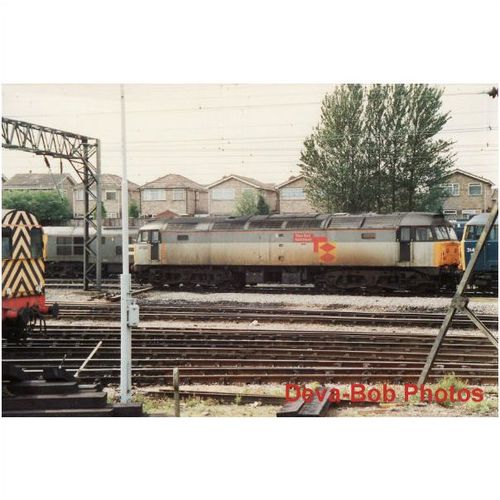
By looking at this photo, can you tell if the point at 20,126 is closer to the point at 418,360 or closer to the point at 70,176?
the point at 70,176

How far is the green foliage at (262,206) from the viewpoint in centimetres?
1475

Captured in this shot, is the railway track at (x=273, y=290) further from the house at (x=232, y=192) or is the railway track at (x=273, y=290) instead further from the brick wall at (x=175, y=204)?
the brick wall at (x=175, y=204)

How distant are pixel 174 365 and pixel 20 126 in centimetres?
481

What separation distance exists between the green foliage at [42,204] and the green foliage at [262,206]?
4.51 metres

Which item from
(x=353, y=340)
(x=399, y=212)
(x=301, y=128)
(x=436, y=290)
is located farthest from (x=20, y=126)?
(x=436, y=290)

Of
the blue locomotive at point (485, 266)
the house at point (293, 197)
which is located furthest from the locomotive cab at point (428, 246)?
the house at point (293, 197)

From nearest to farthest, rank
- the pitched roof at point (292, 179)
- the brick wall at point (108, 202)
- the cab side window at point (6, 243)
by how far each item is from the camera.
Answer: the cab side window at point (6, 243)
the pitched roof at point (292, 179)
the brick wall at point (108, 202)

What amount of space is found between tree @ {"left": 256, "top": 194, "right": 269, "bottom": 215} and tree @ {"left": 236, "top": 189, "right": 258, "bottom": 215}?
0.10 metres

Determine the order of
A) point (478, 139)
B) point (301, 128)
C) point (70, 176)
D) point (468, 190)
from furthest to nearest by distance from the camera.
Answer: point (70, 176) → point (468, 190) → point (301, 128) → point (478, 139)

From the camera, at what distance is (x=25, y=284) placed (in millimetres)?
9867

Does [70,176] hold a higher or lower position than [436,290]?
higher

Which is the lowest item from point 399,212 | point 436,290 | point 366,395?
point 366,395

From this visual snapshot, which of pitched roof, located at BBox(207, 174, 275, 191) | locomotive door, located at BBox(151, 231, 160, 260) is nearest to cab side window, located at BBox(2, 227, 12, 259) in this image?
pitched roof, located at BBox(207, 174, 275, 191)

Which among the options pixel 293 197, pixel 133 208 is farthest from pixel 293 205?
pixel 133 208
